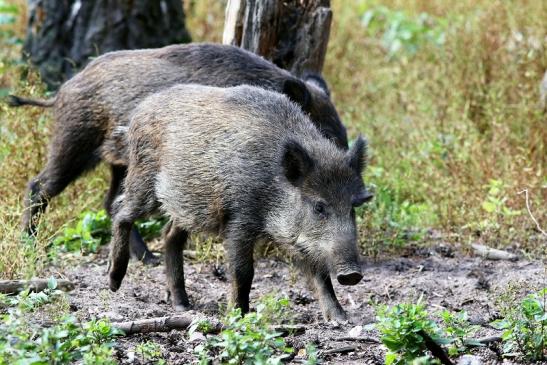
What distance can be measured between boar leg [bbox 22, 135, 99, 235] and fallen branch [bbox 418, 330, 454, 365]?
127 inches

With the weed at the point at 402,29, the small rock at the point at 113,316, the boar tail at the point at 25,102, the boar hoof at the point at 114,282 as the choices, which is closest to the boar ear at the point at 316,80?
the boar tail at the point at 25,102

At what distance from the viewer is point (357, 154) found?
4984mm

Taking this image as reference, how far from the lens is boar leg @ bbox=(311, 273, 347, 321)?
509cm

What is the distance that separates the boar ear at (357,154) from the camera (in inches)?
195

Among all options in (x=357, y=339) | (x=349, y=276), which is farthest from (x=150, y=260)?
(x=357, y=339)

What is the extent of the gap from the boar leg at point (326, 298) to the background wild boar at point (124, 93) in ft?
3.95

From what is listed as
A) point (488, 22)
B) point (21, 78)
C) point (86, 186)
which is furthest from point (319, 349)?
point (488, 22)

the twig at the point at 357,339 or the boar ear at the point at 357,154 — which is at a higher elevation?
the boar ear at the point at 357,154

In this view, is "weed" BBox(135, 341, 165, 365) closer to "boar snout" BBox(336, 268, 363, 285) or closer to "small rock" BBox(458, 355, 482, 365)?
"boar snout" BBox(336, 268, 363, 285)

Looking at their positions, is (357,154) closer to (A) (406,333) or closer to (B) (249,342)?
(A) (406,333)

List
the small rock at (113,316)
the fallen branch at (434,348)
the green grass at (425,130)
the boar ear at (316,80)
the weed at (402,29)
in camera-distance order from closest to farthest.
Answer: the fallen branch at (434,348) → the small rock at (113,316) → the green grass at (425,130) → the boar ear at (316,80) → the weed at (402,29)

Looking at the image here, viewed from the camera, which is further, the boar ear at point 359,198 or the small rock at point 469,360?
the boar ear at point 359,198

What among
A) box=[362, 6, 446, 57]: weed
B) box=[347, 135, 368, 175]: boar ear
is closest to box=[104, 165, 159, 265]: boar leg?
box=[347, 135, 368, 175]: boar ear

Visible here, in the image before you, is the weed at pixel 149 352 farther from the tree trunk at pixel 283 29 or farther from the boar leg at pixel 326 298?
the tree trunk at pixel 283 29
